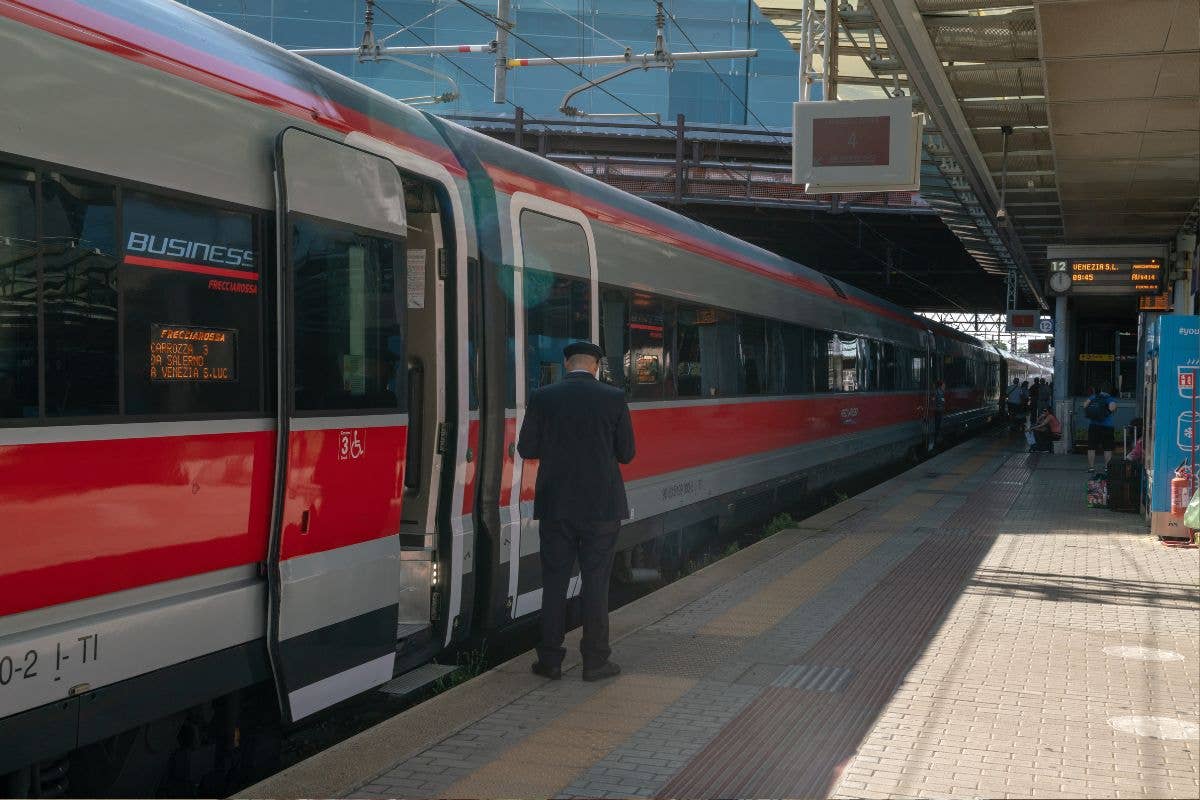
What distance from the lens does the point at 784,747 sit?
530cm

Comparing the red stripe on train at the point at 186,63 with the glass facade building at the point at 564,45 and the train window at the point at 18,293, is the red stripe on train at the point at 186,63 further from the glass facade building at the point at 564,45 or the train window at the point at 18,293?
the glass facade building at the point at 564,45

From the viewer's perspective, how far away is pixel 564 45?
49812mm

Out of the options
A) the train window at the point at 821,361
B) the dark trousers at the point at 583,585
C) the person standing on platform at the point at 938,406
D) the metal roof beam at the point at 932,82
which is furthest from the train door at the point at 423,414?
the person standing on platform at the point at 938,406

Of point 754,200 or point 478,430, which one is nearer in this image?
point 478,430

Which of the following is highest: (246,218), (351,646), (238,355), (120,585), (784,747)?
(246,218)

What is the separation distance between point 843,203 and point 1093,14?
1751 cm

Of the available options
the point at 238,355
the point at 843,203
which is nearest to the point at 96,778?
the point at 238,355

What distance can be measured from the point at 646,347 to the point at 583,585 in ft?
12.0

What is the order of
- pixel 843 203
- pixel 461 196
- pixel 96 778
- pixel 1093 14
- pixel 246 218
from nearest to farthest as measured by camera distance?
pixel 96 778
pixel 246 218
pixel 461 196
pixel 1093 14
pixel 843 203

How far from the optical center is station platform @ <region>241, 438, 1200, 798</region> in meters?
4.84

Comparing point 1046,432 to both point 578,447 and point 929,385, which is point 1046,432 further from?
point 578,447

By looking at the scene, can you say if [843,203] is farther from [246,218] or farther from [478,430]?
[246,218]

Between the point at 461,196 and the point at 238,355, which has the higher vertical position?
the point at 461,196

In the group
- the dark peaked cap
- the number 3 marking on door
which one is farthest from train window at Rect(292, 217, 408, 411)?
the dark peaked cap
